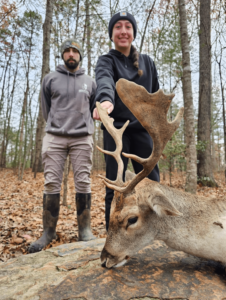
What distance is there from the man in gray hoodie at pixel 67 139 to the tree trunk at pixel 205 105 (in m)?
8.65

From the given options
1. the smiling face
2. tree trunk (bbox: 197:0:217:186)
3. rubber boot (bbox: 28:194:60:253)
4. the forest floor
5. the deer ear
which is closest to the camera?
the deer ear

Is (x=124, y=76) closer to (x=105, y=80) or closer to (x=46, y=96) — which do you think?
(x=105, y=80)

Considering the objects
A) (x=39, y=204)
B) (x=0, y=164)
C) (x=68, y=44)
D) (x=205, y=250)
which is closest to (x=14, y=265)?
(x=205, y=250)

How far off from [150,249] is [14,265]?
1.57 meters

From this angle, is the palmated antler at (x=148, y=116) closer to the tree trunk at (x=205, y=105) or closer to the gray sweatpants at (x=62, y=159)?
the gray sweatpants at (x=62, y=159)

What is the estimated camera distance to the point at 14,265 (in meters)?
2.56

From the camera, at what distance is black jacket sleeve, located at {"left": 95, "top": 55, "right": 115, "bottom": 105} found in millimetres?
2779

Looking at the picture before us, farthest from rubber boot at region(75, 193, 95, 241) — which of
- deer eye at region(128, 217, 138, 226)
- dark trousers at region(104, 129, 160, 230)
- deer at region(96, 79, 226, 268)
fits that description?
deer eye at region(128, 217, 138, 226)

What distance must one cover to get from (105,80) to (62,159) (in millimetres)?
1635

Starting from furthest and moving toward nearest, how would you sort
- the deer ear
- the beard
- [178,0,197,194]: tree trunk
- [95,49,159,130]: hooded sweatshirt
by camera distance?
[178,0,197,194]: tree trunk, the beard, [95,49,159,130]: hooded sweatshirt, the deer ear

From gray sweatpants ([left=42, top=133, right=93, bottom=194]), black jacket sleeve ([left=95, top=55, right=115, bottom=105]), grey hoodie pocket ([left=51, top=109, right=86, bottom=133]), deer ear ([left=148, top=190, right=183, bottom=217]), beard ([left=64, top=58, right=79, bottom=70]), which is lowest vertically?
deer ear ([left=148, top=190, right=183, bottom=217])

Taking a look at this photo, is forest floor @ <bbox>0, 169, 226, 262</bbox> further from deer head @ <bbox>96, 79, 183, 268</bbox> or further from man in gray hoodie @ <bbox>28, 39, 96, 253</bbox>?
deer head @ <bbox>96, 79, 183, 268</bbox>

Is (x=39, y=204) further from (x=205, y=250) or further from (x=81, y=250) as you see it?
(x=205, y=250)

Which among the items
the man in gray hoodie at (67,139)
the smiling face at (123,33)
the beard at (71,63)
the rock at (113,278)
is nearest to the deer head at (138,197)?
the rock at (113,278)
